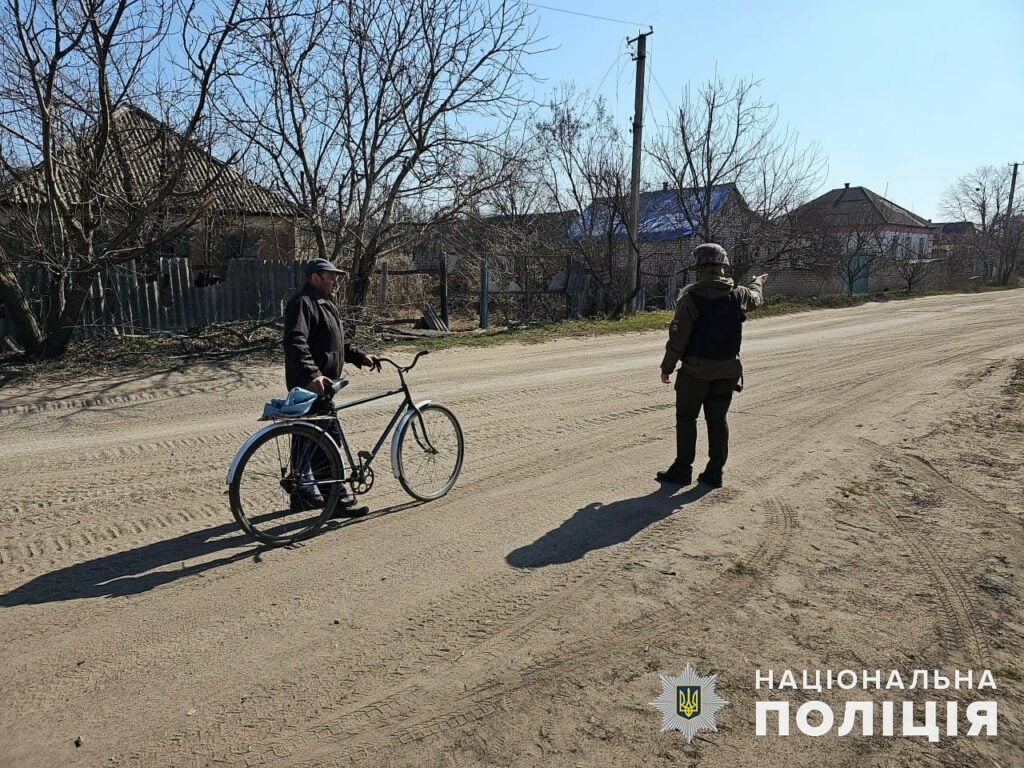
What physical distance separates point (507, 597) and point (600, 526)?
1147mm

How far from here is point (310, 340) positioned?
4.63m

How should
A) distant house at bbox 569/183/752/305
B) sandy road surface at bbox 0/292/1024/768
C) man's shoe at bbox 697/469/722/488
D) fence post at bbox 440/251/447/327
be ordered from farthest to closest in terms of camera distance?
distant house at bbox 569/183/752/305 < fence post at bbox 440/251/447/327 < man's shoe at bbox 697/469/722/488 < sandy road surface at bbox 0/292/1024/768

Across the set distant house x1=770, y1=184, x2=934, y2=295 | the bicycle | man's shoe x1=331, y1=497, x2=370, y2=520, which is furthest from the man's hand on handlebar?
distant house x1=770, y1=184, x2=934, y2=295

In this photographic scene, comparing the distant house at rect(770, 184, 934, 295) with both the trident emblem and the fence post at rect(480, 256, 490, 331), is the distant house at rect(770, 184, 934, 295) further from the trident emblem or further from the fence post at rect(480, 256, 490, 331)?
the trident emblem

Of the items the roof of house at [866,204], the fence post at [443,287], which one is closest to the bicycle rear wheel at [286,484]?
the fence post at [443,287]

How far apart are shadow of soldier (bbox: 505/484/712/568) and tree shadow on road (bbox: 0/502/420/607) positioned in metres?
Result: 1.39

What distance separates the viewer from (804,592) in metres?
3.69

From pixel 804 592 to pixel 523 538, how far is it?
1703mm

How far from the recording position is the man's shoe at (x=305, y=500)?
4.52 meters

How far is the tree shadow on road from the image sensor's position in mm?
3625

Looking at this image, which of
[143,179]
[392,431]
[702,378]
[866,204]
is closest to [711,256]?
[702,378]

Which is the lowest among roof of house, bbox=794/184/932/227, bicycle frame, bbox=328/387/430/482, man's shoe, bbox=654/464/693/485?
man's shoe, bbox=654/464/693/485

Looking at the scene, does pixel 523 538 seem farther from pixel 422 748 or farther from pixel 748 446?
pixel 748 446

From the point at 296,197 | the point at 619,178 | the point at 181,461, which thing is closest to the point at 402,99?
the point at 296,197
